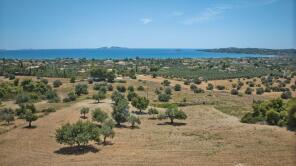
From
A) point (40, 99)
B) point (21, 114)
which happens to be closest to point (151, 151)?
point (21, 114)

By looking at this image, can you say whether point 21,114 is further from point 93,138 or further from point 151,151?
point 151,151

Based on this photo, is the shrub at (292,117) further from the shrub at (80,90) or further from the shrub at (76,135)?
the shrub at (80,90)

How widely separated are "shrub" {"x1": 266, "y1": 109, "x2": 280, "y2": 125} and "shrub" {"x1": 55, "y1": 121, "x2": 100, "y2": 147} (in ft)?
90.9

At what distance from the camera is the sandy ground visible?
108 feet

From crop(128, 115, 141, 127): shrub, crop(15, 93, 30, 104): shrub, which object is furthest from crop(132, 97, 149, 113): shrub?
crop(15, 93, 30, 104): shrub

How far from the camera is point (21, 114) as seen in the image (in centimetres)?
5484

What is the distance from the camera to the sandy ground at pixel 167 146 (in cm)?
3291

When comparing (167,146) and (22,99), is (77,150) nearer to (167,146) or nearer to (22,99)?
(167,146)

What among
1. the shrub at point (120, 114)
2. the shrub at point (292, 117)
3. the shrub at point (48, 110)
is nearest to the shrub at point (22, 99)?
the shrub at point (48, 110)

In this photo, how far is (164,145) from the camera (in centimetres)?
3922

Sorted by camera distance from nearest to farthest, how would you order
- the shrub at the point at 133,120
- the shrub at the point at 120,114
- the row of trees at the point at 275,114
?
the row of trees at the point at 275,114
the shrub at the point at 133,120
the shrub at the point at 120,114

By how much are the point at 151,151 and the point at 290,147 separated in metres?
15.2

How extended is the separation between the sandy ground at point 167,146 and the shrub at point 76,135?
1.09 metres

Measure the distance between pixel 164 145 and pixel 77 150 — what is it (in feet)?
32.8
